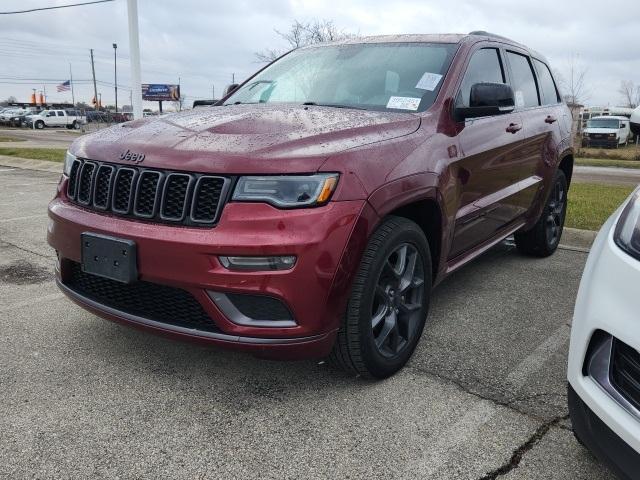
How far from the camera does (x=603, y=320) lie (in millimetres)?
1711

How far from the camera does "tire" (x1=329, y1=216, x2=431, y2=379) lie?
98.3 inches

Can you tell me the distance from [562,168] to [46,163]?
12.2 meters

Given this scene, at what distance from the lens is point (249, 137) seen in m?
2.49

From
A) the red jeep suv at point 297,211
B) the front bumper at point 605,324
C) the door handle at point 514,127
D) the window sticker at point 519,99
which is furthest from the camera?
the window sticker at point 519,99

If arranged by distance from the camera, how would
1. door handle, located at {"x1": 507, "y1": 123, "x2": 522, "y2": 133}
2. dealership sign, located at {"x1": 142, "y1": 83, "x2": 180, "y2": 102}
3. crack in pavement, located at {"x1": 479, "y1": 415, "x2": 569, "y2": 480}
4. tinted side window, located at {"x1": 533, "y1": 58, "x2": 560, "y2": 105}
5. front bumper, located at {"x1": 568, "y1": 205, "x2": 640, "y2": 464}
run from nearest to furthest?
1. front bumper, located at {"x1": 568, "y1": 205, "x2": 640, "y2": 464}
2. crack in pavement, located at {"x1": 479, "y1": 415, "x2": 569, "y2": 480}
3. door handle, located at {"x1": 507, "y1": 123, "x2": 522, "y2": 133}
4. tinted side window, located at {"x1": 533, "y1": 58, "x2": 560, "y2": 105}
5. dealership sign, located at {"x1": 142, "y1": 83, "x2": 180, "y2": 102}

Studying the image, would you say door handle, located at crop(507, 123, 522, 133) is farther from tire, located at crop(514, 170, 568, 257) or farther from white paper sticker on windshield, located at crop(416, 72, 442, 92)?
tire, located at crop(514, 170, 568, 257)

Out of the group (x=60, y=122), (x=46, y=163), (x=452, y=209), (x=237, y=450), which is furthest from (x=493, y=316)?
(x=60, y=122)

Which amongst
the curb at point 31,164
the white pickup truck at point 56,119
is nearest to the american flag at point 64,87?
the white pickup truck at point 56,119

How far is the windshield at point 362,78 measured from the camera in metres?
3.26

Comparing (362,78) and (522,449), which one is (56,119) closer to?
(362,78)

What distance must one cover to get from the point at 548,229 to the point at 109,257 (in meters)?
3.95

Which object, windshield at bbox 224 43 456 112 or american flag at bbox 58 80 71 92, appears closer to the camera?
windshield at bbox 224 43 456 112

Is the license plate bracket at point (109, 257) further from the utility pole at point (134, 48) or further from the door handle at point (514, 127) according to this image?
the utility pole at point (134, 48)

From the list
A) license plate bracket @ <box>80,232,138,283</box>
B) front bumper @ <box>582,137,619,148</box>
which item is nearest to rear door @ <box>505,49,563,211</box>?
license plate bracket @ <box>80,232,138,283</box>
